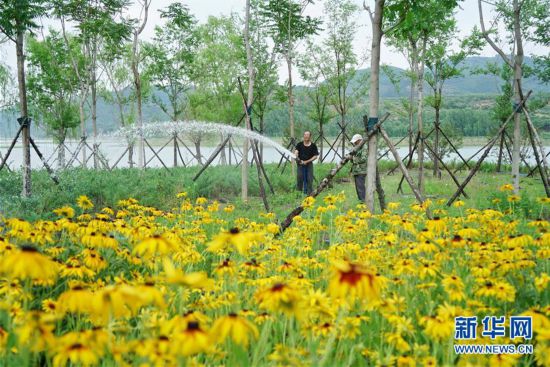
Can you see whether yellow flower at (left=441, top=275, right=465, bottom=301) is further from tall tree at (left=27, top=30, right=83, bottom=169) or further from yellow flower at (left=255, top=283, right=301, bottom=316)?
tall tree at (left=27, top=30, right=83, bottom=169)

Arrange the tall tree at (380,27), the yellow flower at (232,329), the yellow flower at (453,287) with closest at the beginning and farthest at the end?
the yellow flower at (232,329)
the yellow flower at (453,287)
the tall tree at (380,27)

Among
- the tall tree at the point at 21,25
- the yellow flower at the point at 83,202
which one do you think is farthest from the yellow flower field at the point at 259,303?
the tall tree at the point at 21,25

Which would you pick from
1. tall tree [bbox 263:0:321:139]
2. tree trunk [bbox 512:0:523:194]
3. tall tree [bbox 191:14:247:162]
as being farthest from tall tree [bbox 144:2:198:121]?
tree trunk [bbox 512:0:523:194]

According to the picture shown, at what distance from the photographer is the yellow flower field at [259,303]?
5.46 feet

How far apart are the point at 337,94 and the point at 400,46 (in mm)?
3785

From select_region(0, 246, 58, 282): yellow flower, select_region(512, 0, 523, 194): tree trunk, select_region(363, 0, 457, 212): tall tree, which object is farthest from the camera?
select_region(512, 0, 523, 194): tree trunk

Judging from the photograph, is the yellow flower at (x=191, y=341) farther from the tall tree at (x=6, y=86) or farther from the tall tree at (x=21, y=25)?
the tall tree at (x=6, y=86)

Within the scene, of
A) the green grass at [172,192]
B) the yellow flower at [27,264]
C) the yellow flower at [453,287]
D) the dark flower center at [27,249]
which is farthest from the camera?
the green grass at [172,192]

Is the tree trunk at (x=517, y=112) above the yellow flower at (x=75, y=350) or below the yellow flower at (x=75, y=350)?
above

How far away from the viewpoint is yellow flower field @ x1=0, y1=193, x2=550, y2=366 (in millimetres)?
1664

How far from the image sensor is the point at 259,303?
8.52ft

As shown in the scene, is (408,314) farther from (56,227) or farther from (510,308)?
(56,227)

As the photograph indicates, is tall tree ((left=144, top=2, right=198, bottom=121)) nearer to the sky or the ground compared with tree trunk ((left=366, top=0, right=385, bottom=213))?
nearer to the sky

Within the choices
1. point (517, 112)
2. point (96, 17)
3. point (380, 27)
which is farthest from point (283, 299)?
point (96, 17)
